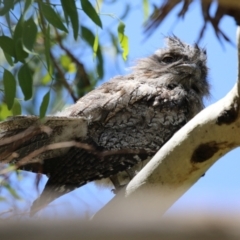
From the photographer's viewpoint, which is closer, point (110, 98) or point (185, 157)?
point (185, 157)

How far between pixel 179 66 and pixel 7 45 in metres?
1.95

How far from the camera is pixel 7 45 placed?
2564mm

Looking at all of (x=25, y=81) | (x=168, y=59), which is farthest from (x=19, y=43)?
(x=168, y=59)

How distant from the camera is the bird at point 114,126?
123 inches

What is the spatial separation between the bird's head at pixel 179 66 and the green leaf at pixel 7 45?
1759 mm

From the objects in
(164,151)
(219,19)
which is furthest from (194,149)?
(219,19)

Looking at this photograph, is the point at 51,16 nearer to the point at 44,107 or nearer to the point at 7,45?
the point at 7,45

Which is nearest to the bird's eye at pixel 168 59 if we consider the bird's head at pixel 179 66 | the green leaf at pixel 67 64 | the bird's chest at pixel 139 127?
the bird's head at pixel 179 66

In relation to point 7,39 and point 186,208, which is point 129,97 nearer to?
point 7,39

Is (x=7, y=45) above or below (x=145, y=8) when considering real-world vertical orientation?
below

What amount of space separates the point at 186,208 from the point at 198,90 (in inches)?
140

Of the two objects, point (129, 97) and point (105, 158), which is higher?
point (129, 97)

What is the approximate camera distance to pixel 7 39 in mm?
2586

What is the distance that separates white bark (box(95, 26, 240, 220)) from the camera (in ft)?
5.77
